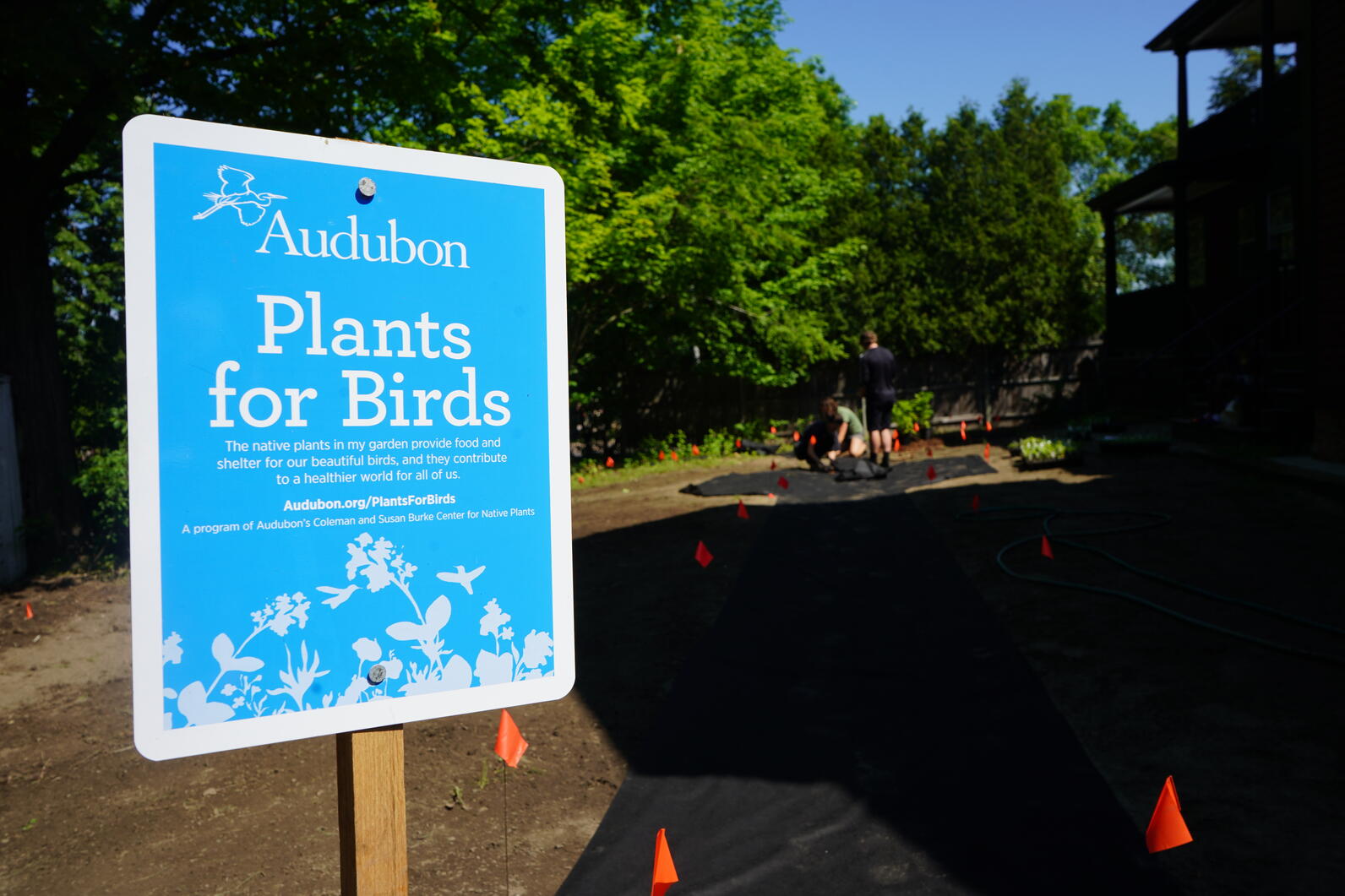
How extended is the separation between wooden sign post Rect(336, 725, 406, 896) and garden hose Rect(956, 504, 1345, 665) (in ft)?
15.9

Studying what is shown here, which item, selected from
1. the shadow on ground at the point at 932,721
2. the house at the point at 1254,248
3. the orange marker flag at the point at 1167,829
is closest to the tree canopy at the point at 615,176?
the house at the point at 1254,248

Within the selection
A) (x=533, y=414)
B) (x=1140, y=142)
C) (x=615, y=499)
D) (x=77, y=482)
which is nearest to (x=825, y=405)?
(x=615, y=499)

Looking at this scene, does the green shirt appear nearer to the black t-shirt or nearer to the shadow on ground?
the black t-shirt

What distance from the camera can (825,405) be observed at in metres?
15.1

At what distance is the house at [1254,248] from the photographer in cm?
1072

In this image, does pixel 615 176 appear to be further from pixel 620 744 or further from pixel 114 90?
pixel 620 744

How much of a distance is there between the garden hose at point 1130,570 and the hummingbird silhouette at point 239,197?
5.28 meters

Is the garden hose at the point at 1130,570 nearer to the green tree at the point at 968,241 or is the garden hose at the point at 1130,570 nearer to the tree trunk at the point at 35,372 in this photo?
the tree trunk at the point at 35,372

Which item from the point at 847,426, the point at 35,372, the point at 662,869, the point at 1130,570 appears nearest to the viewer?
the point at 662,869

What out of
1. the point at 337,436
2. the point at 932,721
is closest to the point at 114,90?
the point at 932,721

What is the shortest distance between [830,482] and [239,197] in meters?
12.2

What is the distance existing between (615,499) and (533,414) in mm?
11780

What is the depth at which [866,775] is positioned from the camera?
4.13 metres

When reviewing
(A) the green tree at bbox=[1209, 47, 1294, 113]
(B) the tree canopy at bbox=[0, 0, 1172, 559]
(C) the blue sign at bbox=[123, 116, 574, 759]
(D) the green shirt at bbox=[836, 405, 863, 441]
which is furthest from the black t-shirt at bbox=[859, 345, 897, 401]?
(A) the green tree at bbox=[1209, 47, 1294, 113]
